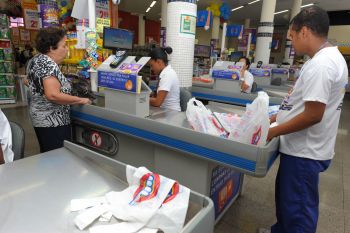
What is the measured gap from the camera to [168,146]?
73.8 inches

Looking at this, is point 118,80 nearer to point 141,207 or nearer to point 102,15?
point 141,207

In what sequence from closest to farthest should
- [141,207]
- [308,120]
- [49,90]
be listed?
[141,207] → [308,120] → [49,90]

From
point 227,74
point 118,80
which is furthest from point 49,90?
point 227,74

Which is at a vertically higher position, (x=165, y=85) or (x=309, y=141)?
(x=165, y=85)

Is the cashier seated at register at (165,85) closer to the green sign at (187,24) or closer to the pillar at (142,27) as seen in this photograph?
the green sign at (187,24)

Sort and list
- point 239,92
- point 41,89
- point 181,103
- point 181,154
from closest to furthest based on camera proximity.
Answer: point 181,154
point 41,89
point 181,103
point 239,92

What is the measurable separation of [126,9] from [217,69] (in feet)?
43.1

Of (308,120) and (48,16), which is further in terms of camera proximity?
(48,16)

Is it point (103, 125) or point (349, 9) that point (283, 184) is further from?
point (349, 9)

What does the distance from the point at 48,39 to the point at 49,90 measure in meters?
0.43

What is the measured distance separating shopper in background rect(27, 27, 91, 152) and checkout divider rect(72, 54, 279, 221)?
0.92ft

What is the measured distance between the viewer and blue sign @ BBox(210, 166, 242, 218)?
204 cm

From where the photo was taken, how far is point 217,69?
13.6 ft

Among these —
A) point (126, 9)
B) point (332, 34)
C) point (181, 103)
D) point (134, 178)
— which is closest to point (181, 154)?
point (134, 178)
